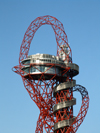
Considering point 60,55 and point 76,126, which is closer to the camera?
point 76,126

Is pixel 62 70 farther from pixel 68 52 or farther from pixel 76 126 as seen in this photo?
pixel 76 126

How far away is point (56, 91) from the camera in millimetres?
132250

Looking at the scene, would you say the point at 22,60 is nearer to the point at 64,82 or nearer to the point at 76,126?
the point at 64,82

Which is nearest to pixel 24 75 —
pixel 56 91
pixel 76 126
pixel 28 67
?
pixel 28 67

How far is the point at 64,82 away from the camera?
130 metres

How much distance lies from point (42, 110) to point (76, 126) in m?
12.2

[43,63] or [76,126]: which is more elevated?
[43,63]

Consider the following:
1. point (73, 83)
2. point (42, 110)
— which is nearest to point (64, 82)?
point (73, 83)

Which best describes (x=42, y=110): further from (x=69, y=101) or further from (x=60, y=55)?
(x=60, y=55)

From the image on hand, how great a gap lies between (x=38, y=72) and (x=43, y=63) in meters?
3.19

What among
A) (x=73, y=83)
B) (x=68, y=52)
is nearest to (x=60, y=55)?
(x=68, y=52)

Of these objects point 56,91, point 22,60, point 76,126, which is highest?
point 22,60

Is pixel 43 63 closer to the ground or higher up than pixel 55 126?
higher up

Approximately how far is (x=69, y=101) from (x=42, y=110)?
9465 mm
